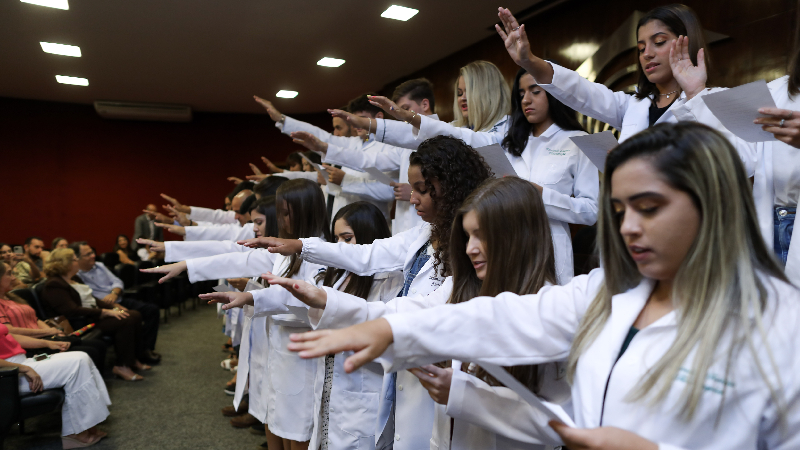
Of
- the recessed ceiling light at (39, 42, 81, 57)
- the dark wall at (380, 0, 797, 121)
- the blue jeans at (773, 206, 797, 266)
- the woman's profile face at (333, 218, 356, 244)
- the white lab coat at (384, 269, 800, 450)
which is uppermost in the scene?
the recessed ceiling light at (39, 42, 81, 57)

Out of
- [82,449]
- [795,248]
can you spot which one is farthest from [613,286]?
[82,449]

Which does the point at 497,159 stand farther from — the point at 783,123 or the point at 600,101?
the point at 783,123

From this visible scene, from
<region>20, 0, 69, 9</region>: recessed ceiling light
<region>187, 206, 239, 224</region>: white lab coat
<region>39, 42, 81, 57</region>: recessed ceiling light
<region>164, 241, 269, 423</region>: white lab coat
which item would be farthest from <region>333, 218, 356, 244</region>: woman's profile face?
<region>39, 42, 81, 57</region>: recessed ceiling light

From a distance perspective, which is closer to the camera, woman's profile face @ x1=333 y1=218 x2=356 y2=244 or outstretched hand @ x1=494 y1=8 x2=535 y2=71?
outstretched hand @ x1=494 y1=8 x2=535 y2=71

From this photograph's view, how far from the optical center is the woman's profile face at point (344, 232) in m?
Answer: 2.55

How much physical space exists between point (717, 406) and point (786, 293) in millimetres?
212

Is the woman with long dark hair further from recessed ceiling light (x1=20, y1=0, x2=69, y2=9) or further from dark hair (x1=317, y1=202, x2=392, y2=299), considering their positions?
recessed ceiling light (x1=20, y1=0, x2=69, y2=9)

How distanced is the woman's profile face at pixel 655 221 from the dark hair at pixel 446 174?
980mm

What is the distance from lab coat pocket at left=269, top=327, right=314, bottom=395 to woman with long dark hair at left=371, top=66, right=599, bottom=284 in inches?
46.2

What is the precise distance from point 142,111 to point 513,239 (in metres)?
10.4

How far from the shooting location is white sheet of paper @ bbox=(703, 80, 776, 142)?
129cm

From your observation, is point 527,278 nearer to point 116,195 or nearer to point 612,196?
point 612,196

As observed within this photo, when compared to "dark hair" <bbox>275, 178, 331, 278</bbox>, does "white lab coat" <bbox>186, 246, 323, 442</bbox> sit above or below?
below

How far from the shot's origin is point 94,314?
5.08 m
